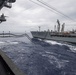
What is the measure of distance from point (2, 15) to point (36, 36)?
2515 inches

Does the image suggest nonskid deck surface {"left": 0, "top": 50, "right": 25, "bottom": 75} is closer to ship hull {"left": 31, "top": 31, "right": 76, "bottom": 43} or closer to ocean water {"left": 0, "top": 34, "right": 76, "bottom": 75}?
ocean water {"left": 0, "top": 34, "right": 76, "bottom": 75}

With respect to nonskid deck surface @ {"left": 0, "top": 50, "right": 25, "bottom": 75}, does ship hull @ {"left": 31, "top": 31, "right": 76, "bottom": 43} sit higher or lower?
lower

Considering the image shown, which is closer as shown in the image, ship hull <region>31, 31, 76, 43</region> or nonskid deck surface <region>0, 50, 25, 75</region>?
nonskid deck surface <region>0, 50, 25, 75</region>

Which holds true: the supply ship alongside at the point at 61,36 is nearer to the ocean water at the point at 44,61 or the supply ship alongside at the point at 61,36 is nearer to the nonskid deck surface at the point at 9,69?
the ocean water at the point at 44,61

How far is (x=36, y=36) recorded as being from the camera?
7875cm

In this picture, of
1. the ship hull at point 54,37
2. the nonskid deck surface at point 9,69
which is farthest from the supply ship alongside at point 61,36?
the nonskid deck surface at point 9,69

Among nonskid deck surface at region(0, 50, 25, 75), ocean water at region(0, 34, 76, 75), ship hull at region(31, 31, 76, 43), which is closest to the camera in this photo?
nonskid deck surface at region(0, 50, 25, 75)

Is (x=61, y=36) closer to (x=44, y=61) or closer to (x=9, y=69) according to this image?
(x=44, y=61)

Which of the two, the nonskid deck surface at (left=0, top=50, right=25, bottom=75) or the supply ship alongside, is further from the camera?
the supply ship alongside

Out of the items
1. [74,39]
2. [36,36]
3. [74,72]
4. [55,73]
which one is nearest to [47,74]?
[55,73]

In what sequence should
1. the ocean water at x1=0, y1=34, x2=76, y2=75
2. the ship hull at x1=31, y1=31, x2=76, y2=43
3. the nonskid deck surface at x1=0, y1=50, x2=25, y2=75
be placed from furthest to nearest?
the ship hull at x1=31, y1=31, x2=76, y2=43
the ocean water at x1=0, y1=34, x2=76, y2=75
the nonskid deck surface at x1=0, y1=50, x2=25, y2=75

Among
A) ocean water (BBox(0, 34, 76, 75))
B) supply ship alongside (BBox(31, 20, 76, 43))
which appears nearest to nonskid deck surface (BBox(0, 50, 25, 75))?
ocean water (BBox(0, 34, 76, 75))

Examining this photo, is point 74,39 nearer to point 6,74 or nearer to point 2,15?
point 2,15

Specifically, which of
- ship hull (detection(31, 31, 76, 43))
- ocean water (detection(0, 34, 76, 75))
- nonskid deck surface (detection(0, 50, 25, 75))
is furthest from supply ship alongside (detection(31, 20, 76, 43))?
nonskid deck surface (detection(0, 50, 25, 75))
